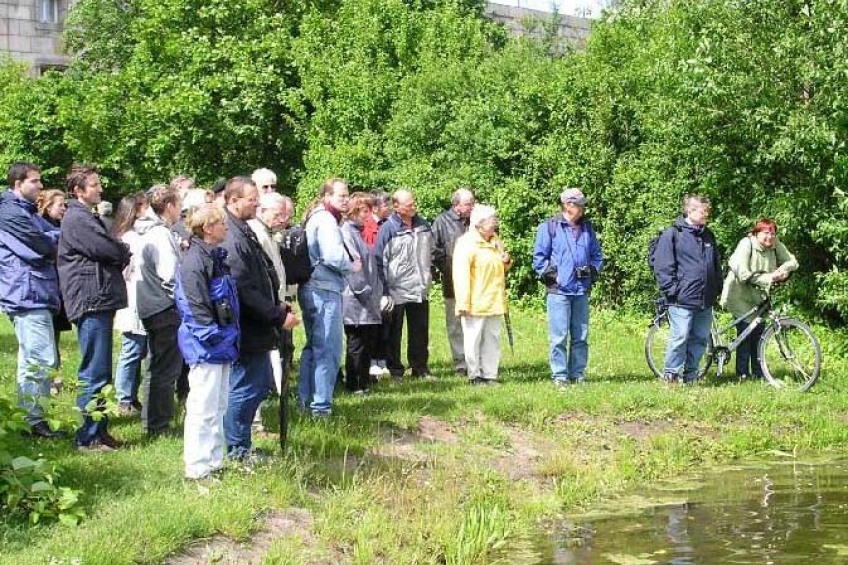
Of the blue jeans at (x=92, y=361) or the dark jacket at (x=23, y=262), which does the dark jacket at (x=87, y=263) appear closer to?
the blue jeans at (x=92, y=361)

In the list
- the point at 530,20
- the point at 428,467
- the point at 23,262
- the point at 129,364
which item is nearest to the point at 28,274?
the point at 23,262

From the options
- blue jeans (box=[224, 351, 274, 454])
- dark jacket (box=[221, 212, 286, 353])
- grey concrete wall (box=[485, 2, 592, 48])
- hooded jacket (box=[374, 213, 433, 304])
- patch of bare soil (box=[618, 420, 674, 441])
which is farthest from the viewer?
grey concrete wall (box=[485, 2, 592, 48])

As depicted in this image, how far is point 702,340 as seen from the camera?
13281 mm

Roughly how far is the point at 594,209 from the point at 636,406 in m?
7.42

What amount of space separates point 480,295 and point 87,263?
4878 millimetres

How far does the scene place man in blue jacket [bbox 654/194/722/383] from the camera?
42.4ft

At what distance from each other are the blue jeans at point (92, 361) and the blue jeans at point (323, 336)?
2.00m

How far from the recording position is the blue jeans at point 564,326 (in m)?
12.8

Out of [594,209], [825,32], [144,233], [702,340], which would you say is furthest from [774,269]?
[144,233]

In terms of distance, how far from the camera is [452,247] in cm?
1398

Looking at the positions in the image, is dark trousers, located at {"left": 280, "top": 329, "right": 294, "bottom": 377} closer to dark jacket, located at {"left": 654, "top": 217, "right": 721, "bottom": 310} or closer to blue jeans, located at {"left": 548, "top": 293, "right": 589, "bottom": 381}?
blue jeans, located at {"left": 548, "top": 293, "right": 589, "bottom": 381}

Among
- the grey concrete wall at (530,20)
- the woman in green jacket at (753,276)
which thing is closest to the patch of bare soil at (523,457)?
the woman in green jacket at (753,276)

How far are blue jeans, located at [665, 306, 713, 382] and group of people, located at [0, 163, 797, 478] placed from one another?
21 millimetres

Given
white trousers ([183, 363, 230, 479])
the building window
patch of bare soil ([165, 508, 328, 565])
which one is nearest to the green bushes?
patch of bare soil ([165, 508, 328, 565])
